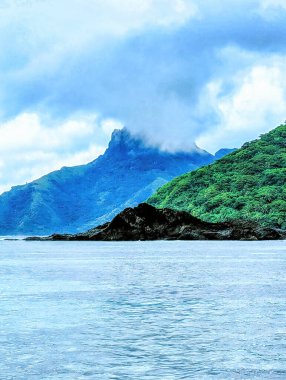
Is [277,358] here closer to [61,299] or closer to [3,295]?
[61,299]

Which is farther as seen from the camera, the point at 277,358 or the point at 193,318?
the point at 193,318

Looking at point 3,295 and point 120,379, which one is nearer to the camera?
point 120,379

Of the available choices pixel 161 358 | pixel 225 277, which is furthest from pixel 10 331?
pixel 225 277

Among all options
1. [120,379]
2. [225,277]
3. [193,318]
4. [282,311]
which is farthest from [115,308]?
[225,277]

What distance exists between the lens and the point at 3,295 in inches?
1854

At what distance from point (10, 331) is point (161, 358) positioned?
28.7 ft

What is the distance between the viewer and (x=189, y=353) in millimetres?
25234

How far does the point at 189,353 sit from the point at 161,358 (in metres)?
1.29

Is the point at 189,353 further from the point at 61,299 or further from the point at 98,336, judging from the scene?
the point at 61,299

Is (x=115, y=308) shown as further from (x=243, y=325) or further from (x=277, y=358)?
(x=277, y=358)

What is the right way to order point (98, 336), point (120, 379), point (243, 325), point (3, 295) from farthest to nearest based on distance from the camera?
point (3, 295)
point (243, 325)
point (98, 336)
point (120, 379)

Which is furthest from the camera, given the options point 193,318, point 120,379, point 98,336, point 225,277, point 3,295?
point 225,277

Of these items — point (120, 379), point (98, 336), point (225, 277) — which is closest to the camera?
point (120, 379)

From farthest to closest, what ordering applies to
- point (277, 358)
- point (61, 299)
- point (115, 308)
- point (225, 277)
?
1. point (225, 277)
2. point (61, 299)
3. point (115, 308)
4. point (277, 358)
